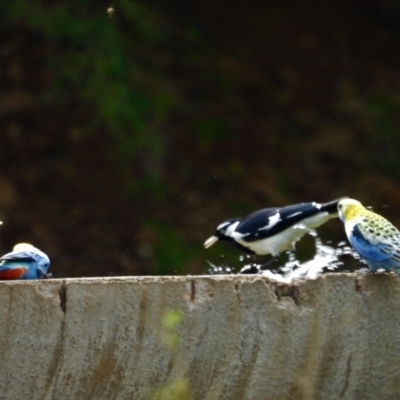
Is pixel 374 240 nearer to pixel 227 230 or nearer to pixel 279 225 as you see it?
pixel 279 225

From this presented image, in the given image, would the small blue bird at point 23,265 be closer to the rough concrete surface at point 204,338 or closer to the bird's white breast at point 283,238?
the rough concrete surface at point 204,338

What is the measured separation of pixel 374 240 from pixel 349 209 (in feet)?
1.27

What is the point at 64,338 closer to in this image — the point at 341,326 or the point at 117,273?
→ the point at 341,326

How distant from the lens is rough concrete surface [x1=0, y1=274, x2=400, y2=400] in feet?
7.43

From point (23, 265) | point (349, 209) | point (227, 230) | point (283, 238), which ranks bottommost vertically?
point (23, 265)

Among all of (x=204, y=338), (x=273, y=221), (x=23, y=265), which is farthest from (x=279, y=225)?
(x=204, y=338)

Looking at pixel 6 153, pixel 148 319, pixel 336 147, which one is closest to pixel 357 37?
pixel 336 147

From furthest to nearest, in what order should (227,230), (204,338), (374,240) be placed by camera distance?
(227,230) → (374,240) → (204,338)

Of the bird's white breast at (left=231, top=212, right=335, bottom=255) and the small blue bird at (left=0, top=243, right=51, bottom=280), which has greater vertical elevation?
the bird's white breast at (left=231, top=212, right=335, bottom=255)

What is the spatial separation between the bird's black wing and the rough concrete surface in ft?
5.26

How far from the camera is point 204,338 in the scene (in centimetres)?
231

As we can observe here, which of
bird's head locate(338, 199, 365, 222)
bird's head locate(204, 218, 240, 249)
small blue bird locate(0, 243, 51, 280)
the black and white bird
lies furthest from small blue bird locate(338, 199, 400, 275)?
bird's head locate(204, 218, 240, 249)

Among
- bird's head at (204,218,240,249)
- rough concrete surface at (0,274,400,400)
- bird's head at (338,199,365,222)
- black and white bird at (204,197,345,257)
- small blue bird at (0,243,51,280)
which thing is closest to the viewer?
rough concrete surface at (0,274,400,400)

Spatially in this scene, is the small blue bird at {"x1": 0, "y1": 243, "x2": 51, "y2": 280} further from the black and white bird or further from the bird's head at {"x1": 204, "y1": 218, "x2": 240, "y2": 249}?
the bird's head at {"x1": 204, "y1": 218, "x2": 240, "y2": 249}
